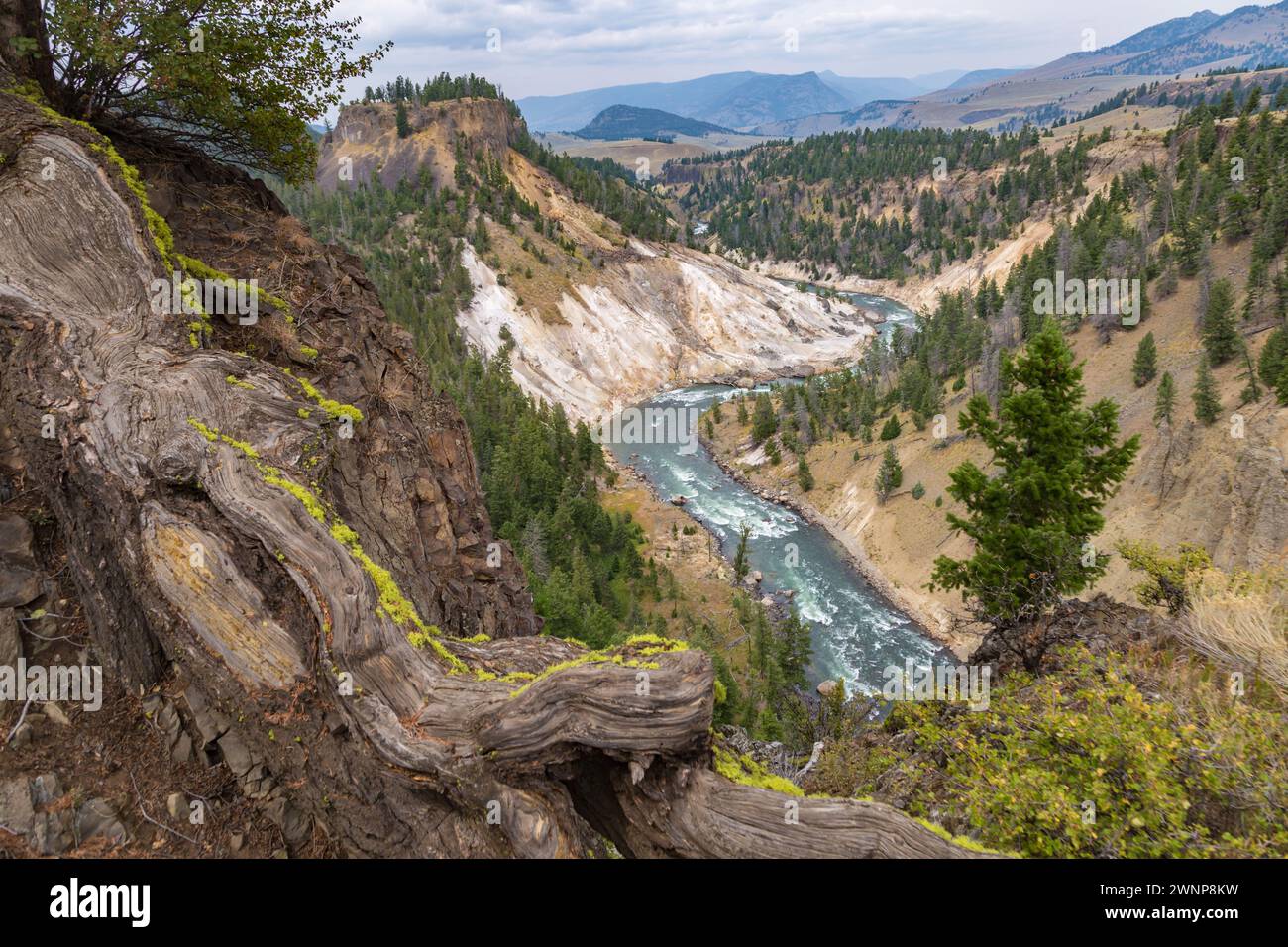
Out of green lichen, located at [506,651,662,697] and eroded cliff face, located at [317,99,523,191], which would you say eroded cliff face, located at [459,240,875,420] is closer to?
eroded cliff face, located at [317,99,523,191]

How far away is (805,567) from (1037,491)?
36.8m

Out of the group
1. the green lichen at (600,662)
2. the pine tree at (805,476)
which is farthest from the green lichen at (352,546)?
the pine tree at (805,476)

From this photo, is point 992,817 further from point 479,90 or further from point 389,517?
point 479,90

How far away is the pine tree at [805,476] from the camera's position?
212 feet

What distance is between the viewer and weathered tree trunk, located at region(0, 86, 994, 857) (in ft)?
24.5

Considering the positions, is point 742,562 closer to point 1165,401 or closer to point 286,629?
point 1165,401

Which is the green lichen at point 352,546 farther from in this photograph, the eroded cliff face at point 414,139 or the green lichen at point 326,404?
the eroded cliff face at point 414,139

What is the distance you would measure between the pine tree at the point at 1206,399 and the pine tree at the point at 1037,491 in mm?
27619

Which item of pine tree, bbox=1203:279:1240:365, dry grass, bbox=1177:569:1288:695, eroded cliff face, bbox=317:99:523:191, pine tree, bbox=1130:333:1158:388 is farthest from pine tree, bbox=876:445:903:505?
eroded cliff face, bbox=317:99:523:191

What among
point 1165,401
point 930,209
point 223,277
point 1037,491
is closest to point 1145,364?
point 1165,401

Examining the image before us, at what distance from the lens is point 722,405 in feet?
289

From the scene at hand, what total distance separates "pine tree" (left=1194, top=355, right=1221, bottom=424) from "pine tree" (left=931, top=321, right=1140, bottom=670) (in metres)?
27.6
